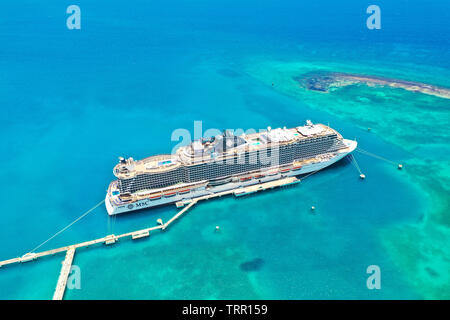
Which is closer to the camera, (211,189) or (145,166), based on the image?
(145,166)

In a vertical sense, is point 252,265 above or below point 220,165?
below

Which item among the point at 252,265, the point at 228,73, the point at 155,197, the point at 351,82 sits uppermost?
the point at 228,73

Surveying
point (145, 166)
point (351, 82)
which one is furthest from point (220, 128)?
point (351, 82)

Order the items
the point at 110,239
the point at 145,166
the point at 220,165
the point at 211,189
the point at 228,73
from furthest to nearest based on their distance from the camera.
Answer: the point at 228,73, the point at 220,165, the point at 211,189, the point at 145,166, the point at 110,239

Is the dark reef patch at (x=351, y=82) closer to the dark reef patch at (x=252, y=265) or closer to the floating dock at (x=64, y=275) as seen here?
the dark reef patch at (x=252, y=265)

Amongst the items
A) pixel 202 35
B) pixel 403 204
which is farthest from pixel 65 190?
pixel 202 35

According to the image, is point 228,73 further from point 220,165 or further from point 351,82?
point 220,165

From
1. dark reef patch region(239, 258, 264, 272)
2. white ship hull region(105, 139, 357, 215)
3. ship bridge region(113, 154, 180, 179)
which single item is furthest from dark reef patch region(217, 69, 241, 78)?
dark reef patch region(239, 258, 264, 272)

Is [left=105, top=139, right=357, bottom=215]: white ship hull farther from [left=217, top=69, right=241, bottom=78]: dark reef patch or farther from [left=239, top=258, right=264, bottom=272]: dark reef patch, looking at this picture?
[left=217, top=69, right=241, bottom=78]: dark reef patch
